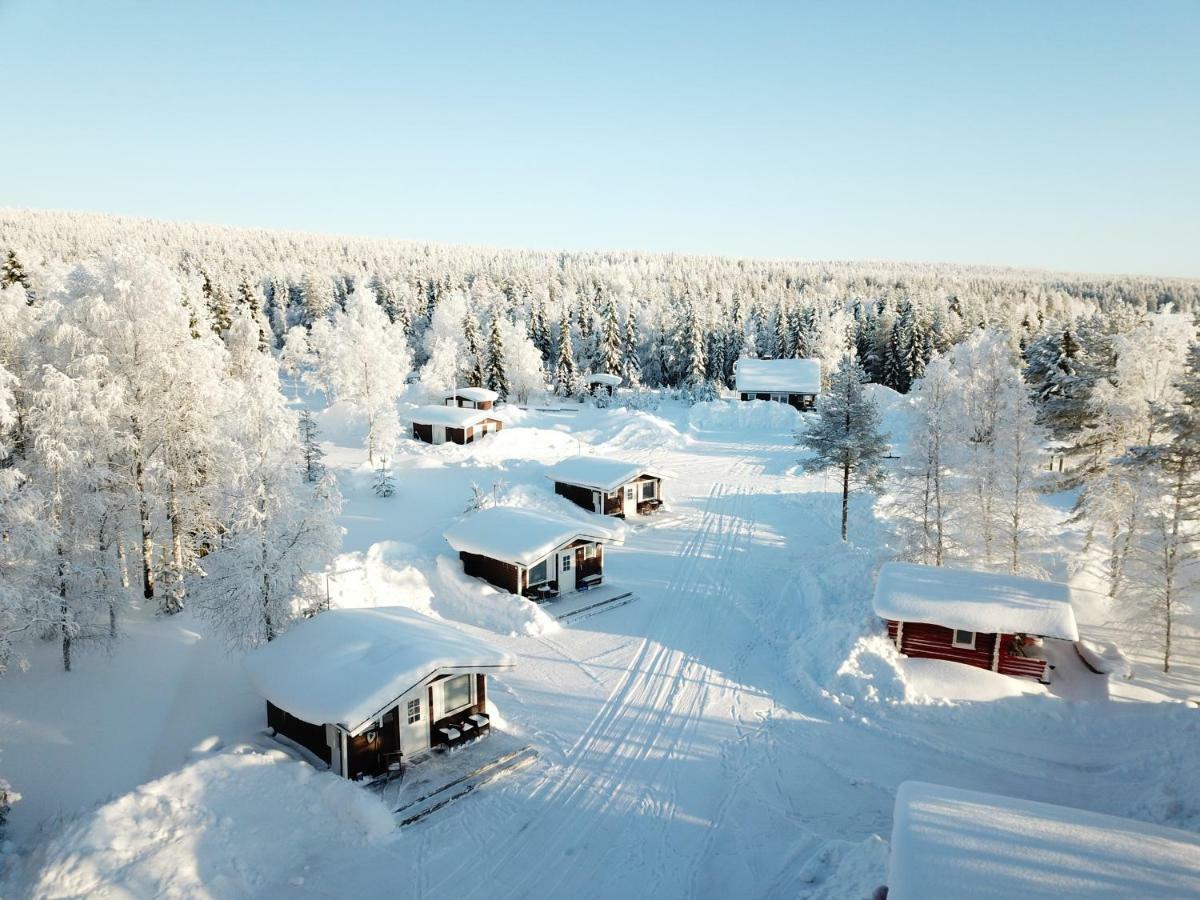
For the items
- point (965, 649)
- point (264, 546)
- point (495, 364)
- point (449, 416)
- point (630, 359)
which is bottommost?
point (965, 649)

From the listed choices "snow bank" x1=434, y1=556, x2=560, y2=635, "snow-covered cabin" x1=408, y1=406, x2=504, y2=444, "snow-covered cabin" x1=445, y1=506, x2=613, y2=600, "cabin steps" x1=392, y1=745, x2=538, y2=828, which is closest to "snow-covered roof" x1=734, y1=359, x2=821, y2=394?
"snow-covered cabin" x1=408, y1=406, x2=504, y2=444

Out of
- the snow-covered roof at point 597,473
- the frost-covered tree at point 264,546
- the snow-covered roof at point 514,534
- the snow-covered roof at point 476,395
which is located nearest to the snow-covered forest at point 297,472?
the frost-covered tree at point 264,546

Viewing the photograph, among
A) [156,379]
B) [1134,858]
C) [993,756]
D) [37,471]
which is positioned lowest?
[993,756]

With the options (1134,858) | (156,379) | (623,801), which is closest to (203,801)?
(623,801)

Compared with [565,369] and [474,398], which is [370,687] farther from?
[565,369]

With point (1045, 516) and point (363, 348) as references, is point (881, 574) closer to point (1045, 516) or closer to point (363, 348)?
point (1045, 516)

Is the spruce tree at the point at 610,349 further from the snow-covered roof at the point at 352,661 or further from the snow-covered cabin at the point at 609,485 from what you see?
the snow-covered roof at the point at 352,661

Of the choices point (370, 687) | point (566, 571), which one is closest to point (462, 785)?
point (370, 687)
